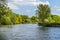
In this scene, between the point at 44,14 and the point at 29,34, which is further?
the point at 44,14

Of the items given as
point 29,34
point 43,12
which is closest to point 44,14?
point 43,12

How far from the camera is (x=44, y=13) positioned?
83.8m

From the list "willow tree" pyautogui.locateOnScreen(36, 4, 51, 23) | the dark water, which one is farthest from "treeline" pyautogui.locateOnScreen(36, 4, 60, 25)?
the dark water

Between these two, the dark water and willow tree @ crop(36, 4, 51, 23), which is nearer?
the dark water

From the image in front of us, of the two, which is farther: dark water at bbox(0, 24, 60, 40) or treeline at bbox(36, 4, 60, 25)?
treeline at bbox(36, 4, 60, 25)

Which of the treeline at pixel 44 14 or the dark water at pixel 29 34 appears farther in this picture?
the treeline at pixel 44 14

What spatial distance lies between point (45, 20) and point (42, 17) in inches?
93.4

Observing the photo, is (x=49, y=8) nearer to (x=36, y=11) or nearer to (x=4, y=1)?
(x=36, y=11)

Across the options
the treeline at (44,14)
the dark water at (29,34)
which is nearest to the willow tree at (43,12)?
the treeline at (44,14)

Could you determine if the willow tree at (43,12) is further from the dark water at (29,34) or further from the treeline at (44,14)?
the dark water at (29,34)

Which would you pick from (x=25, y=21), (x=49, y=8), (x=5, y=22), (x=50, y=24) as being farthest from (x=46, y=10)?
(x=25, y=21)

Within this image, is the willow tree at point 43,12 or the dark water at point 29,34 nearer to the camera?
the dark water at point 29,34

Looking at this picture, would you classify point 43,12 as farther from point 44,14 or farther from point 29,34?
point 29,34

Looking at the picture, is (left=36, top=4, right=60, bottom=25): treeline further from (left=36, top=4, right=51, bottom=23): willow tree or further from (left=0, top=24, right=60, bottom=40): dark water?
(left=0, top=24, right=60, bottom=40): dark water
